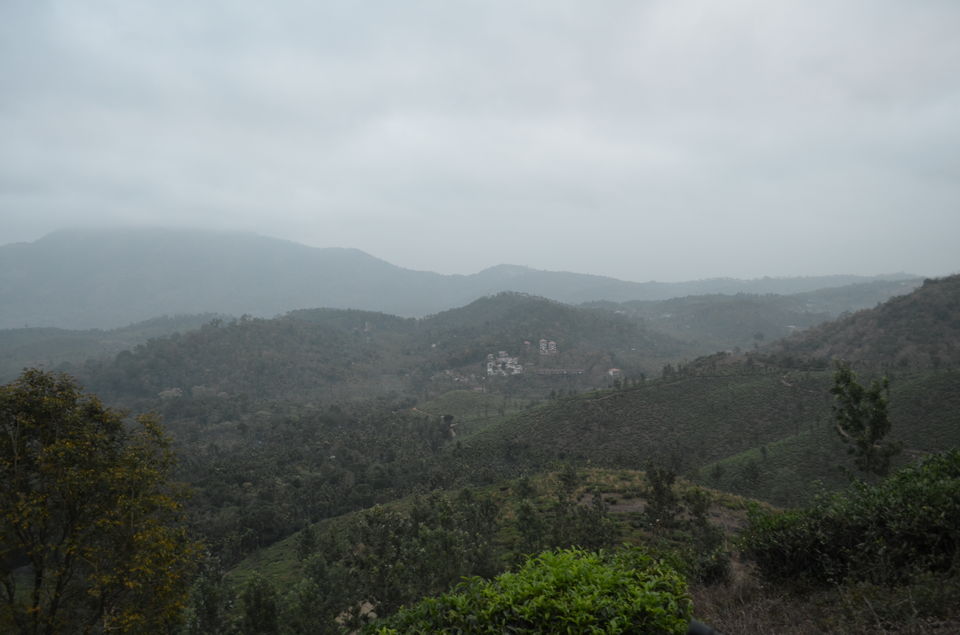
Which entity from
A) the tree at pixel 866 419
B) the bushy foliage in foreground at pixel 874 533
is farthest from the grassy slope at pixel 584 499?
the bushy foliage in foreground at pixel 874 533

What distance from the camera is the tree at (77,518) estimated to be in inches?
352

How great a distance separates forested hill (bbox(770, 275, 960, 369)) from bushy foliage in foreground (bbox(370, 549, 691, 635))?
6037cm

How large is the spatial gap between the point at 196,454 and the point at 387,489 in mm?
32359

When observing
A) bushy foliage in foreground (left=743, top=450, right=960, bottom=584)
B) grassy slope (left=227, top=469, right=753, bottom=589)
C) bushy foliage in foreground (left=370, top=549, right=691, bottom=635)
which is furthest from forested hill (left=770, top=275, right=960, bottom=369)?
bushy foliage in foreground (left=370, top=549, right=691, bottom=635)

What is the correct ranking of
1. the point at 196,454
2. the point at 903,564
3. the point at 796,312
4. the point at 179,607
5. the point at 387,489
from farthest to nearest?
the point at 796,312
the point at 196,454
the point at 387,489
the point at 179,607
the point at 903,564

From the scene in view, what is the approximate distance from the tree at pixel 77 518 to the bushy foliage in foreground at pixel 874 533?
37.1 ft

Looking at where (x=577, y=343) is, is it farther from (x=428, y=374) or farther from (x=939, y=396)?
(x=939, y=396)

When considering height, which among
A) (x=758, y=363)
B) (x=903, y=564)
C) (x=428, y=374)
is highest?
(x=903, y=564)

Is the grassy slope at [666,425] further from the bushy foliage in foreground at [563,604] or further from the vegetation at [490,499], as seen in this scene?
the bushy foliage in foreground at [563,604]

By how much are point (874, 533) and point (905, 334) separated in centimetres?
7811

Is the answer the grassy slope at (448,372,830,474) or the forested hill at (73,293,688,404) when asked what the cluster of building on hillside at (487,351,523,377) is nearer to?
the forested hill at (73,293,688,404)

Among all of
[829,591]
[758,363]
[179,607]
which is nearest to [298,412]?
[758,363]

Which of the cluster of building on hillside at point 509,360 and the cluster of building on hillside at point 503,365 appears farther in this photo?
the cluster of building on hillside at point 509,360

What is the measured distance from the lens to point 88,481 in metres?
9.22
